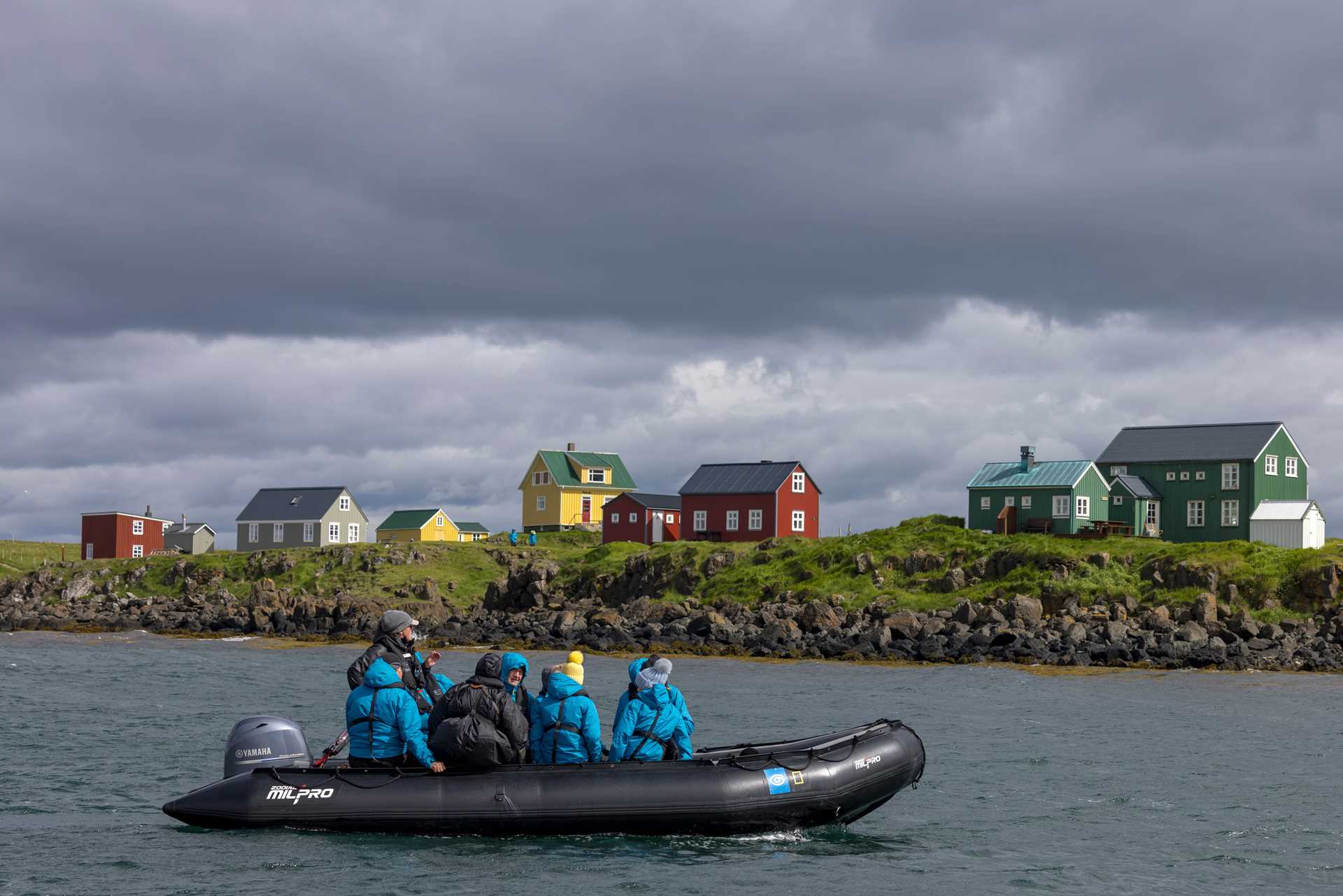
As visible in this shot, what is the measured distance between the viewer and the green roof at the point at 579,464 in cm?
9100

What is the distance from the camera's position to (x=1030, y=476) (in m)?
61.9

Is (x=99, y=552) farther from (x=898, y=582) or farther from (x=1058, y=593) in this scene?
(x=1058, y=593)

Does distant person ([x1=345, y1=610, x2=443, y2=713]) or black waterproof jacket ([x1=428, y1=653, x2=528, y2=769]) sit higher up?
distant person ([x1=345, y1=610, x2=443, y2=713])

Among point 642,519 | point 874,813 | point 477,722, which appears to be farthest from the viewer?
point 642,519

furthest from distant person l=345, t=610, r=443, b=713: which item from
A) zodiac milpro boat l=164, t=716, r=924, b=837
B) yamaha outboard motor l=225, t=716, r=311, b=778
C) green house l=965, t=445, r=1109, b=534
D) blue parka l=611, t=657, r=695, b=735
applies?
green house l=965, t=445, r=1109, b=534

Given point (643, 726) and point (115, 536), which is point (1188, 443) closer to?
point (643, 726)

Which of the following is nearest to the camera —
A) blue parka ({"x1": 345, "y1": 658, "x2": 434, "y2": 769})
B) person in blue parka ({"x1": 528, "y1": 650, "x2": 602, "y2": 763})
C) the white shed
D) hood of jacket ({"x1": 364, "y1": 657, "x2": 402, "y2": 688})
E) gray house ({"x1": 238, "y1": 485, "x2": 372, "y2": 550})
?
hood of jacket ({"x1": 364, "y1": 657, "x2": 402, "y2": 688})

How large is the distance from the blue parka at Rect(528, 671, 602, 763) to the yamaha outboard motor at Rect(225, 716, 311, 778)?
303 centimetres

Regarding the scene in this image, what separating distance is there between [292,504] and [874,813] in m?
77.4

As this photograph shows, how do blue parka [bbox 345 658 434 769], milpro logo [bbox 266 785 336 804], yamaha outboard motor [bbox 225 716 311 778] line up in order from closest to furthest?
1. blue parka [bbox 345 658 434 769]
2. milpro logo [bbox 266 785 336 804]
3. yamaha outboard motor [bbox 225 716 311 778]

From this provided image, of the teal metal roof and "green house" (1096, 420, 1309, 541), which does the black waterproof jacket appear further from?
"green house" (1096, 420, 1309, 541)

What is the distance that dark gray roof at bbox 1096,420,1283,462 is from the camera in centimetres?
6075

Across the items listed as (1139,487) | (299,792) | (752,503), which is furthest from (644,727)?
(752,503)

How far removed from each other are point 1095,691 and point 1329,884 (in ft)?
65.0
